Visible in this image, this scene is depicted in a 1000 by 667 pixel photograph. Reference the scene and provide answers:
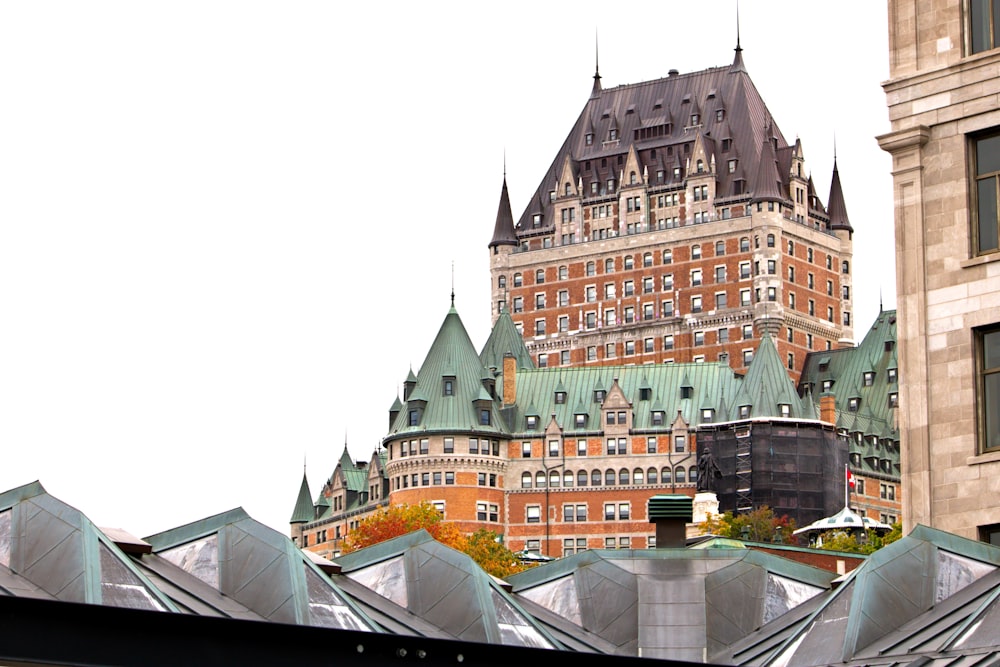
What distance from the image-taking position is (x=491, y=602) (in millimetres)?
36000

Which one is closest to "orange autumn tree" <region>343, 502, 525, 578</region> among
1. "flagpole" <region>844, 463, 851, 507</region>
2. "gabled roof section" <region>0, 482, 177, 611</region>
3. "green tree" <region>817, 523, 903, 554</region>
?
"green tree" <region>817, 523, 903, 554</region>

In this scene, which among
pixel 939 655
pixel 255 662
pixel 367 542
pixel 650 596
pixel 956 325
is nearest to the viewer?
pixel 255 662

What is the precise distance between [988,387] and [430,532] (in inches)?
4964

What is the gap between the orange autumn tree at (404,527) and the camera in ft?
569

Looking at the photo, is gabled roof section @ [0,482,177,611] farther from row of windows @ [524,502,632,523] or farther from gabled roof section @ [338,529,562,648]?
row of windows @ [524,502,632,523]

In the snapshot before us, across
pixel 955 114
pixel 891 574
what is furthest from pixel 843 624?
pixel 955 114

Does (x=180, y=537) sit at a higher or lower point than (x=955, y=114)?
lower

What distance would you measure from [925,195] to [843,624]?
39.1ft

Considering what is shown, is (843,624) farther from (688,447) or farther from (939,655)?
(688,447)

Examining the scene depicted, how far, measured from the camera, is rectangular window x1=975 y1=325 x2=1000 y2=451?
139ft

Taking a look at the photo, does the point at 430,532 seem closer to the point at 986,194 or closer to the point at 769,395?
the point at 769,395

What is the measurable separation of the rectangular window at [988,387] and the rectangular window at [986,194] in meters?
1.55

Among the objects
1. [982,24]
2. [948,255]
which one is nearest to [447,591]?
[948,255]

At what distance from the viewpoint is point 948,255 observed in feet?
143
